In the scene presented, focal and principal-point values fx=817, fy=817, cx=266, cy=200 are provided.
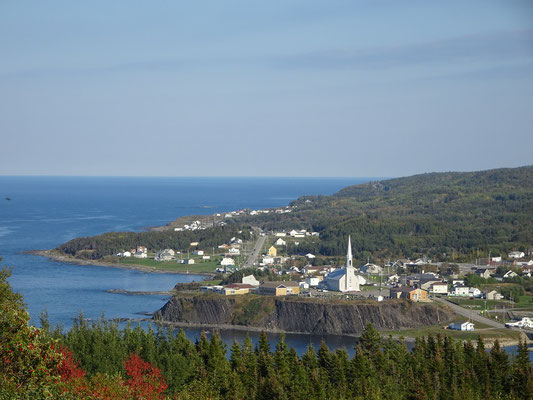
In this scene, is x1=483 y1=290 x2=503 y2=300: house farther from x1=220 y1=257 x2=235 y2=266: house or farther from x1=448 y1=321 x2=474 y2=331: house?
x1=220 y1=257 x2=235 y2=266: house

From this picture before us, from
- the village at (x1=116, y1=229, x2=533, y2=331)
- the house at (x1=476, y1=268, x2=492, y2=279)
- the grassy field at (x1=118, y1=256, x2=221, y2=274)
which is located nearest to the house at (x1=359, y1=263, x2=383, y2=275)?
the village at (x1=116, y1=229, x2=533, y2=331)

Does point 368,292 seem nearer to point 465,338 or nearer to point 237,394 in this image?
point 465,338

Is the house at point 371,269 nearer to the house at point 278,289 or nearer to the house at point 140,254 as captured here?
the house at point 278,289

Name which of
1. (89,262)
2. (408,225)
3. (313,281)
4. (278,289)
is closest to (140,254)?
(89,262)

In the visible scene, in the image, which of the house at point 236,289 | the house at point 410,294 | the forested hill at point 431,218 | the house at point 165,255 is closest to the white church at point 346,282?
the house at point 410,294

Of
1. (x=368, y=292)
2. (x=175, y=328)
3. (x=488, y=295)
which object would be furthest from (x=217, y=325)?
(x=488, y=295)

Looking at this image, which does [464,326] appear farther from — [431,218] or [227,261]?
[431,218]
